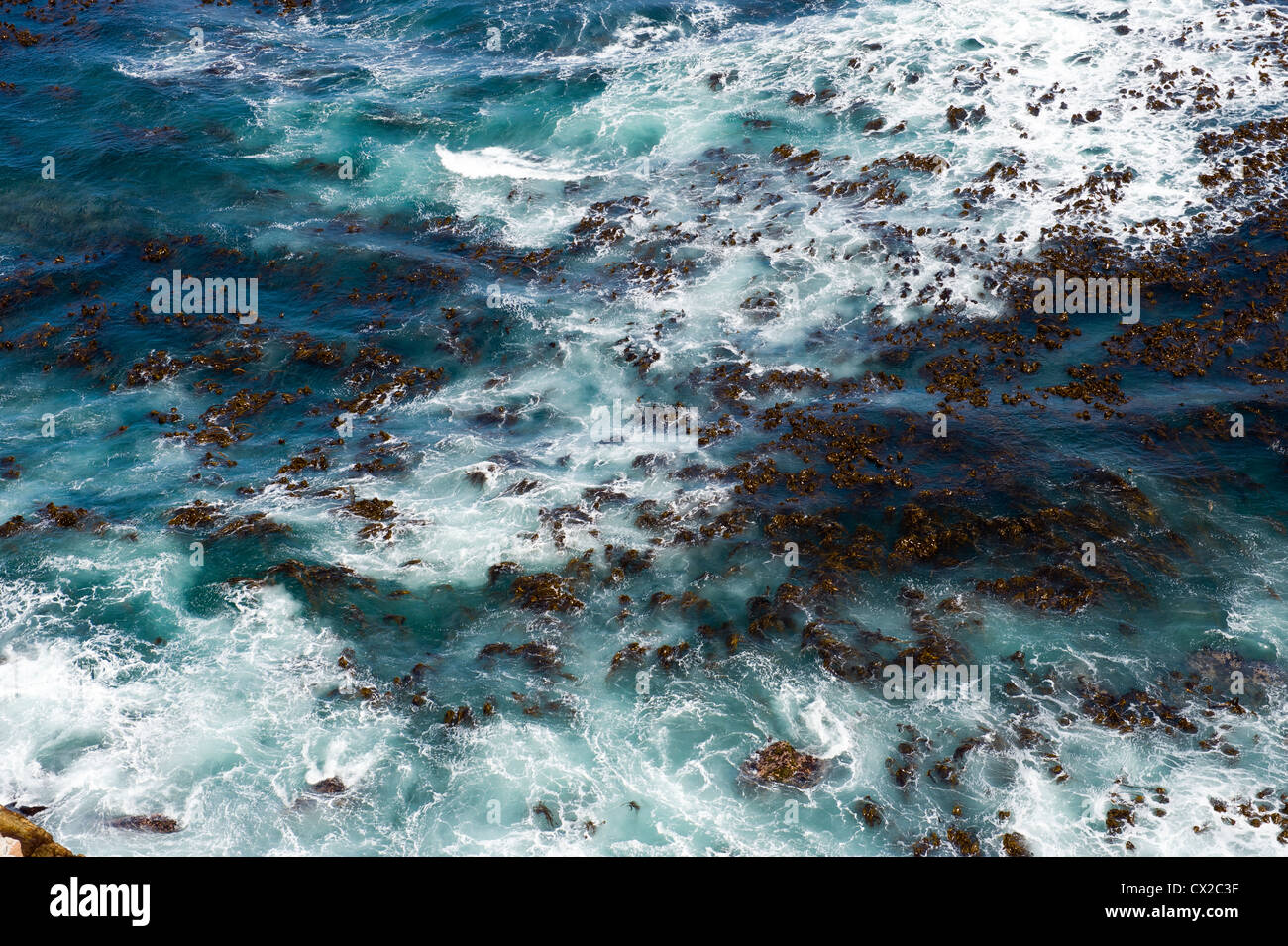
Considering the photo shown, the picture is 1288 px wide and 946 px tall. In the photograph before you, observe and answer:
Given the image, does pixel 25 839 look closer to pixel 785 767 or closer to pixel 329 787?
pixel 329 787

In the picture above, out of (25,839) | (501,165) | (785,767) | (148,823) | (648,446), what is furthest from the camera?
(501,165)

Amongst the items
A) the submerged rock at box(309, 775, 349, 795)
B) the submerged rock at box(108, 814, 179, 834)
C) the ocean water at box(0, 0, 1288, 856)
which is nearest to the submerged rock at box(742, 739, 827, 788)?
the ocean water at box(0, 0, 1288, 856)

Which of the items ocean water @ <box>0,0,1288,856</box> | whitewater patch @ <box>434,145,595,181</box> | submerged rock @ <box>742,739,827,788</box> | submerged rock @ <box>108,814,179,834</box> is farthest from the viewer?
whitewater patch @ <box>434,145,595,181</box>

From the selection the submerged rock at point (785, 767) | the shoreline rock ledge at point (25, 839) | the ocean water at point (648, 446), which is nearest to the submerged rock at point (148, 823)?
the ocean water at point (648, 446)

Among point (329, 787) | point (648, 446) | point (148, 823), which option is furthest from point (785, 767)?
point (148, 823)

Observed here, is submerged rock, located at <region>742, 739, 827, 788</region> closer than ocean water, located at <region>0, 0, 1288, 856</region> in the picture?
Yes

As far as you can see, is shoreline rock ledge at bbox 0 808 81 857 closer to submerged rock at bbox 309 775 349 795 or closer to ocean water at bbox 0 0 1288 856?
ocean water at bbox 0 0 1288 856
